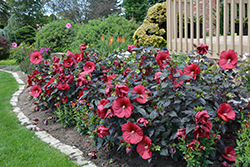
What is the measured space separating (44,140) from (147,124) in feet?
4.68

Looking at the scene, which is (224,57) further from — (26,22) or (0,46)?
(26,22)

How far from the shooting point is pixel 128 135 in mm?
1771

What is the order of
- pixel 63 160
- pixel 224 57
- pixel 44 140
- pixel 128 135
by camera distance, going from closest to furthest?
pixel 128 135
pixel 224 57
pixel 63 160
pixel 44 140

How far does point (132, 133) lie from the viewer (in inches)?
70.1

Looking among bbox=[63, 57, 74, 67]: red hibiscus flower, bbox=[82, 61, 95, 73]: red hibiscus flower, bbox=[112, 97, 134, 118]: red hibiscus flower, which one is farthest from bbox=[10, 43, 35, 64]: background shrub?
bbox=[112, 97, 134, 118]: red hibiscus flower

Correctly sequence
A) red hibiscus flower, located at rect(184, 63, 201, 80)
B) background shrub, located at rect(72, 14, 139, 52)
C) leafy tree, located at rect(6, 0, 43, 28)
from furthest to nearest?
leafy tree, located at rect(6, 0, 43, 28), background shrub, located at rect(72, 14, 139, 52), red hibiscus flower, located at rect(184, 63, 201, 80)

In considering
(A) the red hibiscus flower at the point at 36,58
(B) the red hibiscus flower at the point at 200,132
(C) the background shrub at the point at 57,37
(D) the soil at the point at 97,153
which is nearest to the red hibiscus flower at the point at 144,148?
(D) the soil at the point at 97,153

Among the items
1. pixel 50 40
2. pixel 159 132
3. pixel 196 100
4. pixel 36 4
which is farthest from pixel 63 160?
pixel 36 4

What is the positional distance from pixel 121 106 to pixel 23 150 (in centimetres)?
133

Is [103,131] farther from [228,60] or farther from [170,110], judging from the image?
[228,60]

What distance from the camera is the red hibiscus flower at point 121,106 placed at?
1774 millimetres

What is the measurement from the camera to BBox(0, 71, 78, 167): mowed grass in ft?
6.91

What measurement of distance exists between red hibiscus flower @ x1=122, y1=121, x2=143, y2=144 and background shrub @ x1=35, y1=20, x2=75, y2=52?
6884 mm

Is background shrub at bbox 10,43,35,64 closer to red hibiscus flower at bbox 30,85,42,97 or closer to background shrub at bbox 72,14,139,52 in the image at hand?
background shrub at bbox 72,14,139,52
